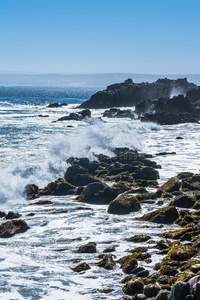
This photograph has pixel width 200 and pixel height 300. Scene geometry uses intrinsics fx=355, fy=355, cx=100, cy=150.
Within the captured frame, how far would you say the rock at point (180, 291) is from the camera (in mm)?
6117

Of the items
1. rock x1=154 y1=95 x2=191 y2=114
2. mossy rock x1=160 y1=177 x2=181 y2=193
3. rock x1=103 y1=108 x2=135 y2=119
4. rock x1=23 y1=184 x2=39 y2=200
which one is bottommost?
rock x1=23 y1=184 x2=39 y2=200

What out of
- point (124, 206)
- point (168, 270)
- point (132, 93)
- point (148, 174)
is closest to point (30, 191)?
point (124, 206)

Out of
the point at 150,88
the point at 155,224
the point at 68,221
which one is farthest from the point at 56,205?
the point at 150,88

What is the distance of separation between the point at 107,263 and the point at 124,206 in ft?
17.0

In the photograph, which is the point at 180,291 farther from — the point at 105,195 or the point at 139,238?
the point at 105,195

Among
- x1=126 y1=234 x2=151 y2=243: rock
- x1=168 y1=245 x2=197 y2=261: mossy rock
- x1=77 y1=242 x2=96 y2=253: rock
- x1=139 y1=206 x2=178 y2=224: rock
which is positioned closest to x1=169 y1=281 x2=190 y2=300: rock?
x1=168 y1=245 x2=197 y2=261: mossy rock

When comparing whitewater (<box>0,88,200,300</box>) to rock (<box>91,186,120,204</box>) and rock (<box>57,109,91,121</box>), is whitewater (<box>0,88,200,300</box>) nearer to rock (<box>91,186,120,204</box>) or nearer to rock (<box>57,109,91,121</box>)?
rock (<box>91,186,120,204</box>)

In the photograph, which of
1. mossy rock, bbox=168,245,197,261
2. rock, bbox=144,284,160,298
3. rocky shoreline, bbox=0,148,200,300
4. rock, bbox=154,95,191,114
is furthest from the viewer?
rock, bbox=154,95,191,114

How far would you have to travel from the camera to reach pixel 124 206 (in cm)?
1423

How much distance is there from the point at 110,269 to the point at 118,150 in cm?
2096

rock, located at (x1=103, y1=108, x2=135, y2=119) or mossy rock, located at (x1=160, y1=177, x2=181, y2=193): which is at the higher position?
rock, located at (x1=103, y1=108, x2=135, y2=119)

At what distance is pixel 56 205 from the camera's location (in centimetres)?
1587

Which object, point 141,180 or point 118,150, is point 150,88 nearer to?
point 118,150

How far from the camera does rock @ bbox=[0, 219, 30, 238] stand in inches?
471
